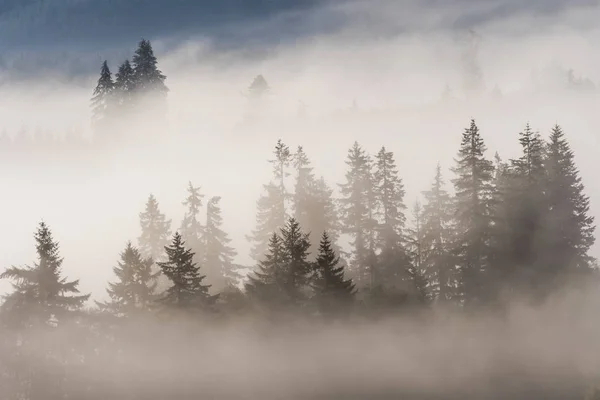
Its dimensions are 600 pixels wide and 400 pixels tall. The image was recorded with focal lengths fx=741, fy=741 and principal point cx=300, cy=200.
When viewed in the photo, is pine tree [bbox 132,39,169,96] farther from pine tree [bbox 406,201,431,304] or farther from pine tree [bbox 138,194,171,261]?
pine tree [bbox 406,201,431,304]

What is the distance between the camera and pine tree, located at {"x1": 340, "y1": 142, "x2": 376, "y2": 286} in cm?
6475

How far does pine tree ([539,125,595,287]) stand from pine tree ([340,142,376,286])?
14.6 metres

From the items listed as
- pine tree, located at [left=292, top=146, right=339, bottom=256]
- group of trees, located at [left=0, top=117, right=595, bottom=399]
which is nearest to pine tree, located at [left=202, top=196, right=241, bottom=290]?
group of trees, located at [left=0, top=117, right=595, bottom=399]

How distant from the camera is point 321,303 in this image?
170 feet

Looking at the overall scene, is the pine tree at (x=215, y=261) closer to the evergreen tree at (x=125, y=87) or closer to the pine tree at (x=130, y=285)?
the pine tree at (x=130, y=285)

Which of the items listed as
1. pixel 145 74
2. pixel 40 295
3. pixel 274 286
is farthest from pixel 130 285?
pixel 145 74

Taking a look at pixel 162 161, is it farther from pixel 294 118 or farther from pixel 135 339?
pixel 135 339

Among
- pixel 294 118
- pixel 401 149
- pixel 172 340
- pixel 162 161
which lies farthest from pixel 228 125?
pixel 172 340

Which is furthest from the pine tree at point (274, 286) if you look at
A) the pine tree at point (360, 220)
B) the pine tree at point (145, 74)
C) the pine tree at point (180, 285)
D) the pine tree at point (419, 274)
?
the pine tree at point (145, 74)

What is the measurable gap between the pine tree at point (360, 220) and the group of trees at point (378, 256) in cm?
11

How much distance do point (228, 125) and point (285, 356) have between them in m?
77.9

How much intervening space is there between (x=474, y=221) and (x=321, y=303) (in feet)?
51.2

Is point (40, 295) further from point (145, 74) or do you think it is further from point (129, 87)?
point (145, 74)

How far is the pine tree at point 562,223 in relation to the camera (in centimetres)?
6184
